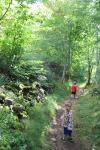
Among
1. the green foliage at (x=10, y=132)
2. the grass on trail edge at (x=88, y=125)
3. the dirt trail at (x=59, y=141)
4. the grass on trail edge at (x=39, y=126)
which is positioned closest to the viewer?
the green foliage at (x=10, y=132)

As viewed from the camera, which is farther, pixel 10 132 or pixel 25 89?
pixel 25 89

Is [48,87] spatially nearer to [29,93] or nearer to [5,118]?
[29,93]

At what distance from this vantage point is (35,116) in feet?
53.5

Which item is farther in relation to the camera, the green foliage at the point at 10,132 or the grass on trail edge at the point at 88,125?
the grass on trail edge at the point at 88,125

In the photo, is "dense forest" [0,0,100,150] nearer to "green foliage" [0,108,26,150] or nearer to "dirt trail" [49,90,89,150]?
"green foliage" [0,108,26,150]

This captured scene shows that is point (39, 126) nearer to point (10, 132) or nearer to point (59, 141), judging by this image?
point (59, 141)

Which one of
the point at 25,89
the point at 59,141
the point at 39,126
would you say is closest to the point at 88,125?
the point at 59,141

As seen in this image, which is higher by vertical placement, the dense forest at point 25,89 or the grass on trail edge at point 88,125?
the dense forest at point 25,89

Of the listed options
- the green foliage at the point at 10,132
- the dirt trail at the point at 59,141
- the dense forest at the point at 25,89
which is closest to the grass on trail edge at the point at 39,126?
the dense forest at the point at 25,89

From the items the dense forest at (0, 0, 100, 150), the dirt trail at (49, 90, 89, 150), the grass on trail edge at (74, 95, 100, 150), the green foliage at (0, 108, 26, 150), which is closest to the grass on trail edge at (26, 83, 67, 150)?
the dense forest at (0, 0, 100, 150)

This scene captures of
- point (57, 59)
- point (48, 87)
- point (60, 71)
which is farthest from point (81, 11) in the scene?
point (60, 71)

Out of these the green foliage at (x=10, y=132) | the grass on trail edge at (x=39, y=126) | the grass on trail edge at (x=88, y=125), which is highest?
→ the green foliage at (x=10, y=132)

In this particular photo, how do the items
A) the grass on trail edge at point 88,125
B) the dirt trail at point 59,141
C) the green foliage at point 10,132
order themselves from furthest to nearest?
the grass on trail edge at point 88,125, the dirt trail at point 59,141, the green foliage at point 10,132

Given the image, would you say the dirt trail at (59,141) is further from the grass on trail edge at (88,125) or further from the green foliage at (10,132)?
the green foliage at (10,132)
